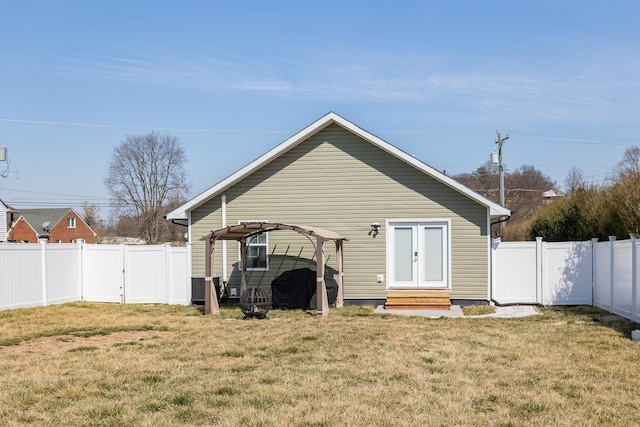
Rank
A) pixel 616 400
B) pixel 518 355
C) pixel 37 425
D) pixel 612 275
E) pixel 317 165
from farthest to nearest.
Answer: pixel 317 165
pixel 612 275
pixel 518 355
pixel 616 400
pixel 37 425

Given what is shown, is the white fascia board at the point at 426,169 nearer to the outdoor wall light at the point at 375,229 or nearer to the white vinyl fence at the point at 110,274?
the outdoor wall light at the point at 375,229

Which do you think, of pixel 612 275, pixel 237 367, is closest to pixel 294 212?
pixel 612 275

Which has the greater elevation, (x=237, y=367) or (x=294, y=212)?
(x=294, y=212)

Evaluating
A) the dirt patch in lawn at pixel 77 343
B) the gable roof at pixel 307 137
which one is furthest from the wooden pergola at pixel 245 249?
A: the dirt patch in lawn at pixel 77 343

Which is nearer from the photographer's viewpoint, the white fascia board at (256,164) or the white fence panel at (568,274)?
the white fence panel at (568,274)

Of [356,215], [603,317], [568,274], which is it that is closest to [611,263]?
[603,317]

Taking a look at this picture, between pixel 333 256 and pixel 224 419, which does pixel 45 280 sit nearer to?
pixel 333 256

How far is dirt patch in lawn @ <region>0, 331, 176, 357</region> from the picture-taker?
1112 centimetres

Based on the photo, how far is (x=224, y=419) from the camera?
6.70m

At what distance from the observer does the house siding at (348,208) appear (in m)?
17.6

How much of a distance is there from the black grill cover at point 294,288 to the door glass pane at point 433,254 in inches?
123

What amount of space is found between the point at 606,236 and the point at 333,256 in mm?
7139

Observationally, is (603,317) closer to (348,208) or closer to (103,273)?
(348,208)

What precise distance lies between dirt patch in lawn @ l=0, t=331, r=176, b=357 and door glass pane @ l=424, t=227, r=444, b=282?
7.54 m
